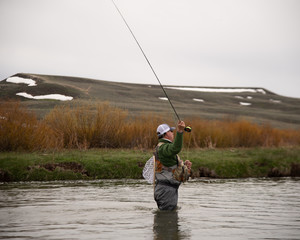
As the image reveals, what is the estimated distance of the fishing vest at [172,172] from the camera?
8539 mm

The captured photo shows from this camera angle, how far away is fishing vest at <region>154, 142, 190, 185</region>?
8.54m

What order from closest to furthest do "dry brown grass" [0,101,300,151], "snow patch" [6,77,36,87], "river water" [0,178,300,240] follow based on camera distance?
"river water" [0,178,300,240] < "dry brown grass" [0,101,300,151] < "snow patch" [6,77,36,87]

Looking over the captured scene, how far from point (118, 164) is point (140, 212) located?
281 inches

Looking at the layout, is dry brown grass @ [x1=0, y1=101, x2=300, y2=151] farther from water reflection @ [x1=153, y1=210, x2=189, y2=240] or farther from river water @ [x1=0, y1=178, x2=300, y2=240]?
water reflection @ [x1=153, y1=210, x2=189, y2=240]

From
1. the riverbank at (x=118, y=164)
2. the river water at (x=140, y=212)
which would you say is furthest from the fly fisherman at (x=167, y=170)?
the riverbank at (x=118, y=164)

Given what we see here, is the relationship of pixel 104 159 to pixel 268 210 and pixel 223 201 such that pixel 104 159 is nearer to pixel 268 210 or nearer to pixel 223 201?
pixel 223 201

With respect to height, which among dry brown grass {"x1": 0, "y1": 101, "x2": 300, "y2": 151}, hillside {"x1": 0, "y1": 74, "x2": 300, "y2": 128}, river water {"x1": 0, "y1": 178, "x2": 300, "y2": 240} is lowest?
river water {"x1": 0, "y1": 178, "x2": 300, "y2": 240}

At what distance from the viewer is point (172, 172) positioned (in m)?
8.68

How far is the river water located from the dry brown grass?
4584mm

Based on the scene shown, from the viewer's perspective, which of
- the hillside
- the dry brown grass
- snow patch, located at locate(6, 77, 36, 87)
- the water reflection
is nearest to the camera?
the water reflection

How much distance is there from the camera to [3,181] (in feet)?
48.4

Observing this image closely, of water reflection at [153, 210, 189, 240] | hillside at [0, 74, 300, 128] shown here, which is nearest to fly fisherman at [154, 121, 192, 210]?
water reflection at [153, 210, 189, 240]

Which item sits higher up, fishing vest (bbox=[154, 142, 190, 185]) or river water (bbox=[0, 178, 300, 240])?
fishing vest (bbox=[154, 142, 190, 185])

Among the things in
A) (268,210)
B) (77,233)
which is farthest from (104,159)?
(77,233)
